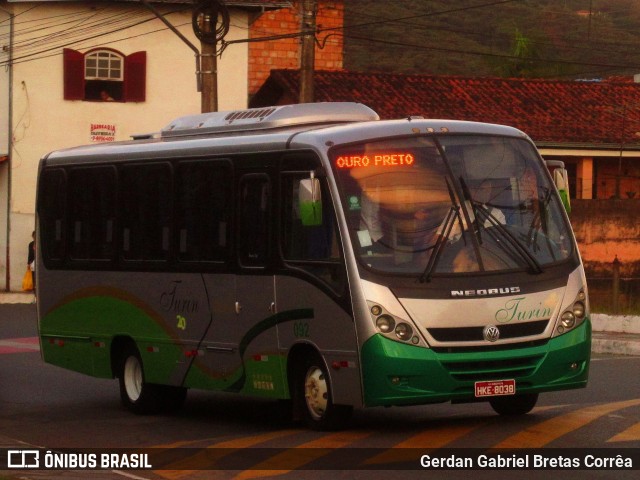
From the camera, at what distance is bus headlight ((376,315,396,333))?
12203mm

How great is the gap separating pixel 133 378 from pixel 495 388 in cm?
486

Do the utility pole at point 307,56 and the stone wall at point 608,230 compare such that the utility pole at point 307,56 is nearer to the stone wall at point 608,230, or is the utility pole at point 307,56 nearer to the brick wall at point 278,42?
the stone wall at point 608,230

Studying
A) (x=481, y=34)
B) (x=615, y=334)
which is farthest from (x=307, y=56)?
(x=481, y=34)

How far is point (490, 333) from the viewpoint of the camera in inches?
487

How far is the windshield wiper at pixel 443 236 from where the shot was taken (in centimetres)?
1238

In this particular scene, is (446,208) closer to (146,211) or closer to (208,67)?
(146,211)

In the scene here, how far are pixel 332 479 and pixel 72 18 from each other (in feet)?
107

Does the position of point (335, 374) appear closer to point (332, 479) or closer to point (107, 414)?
point (332, 479)

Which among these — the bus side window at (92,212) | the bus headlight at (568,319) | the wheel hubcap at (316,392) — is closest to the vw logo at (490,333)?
the bus headlight at (568,319)

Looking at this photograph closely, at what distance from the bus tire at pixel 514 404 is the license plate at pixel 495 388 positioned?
1.12 meters

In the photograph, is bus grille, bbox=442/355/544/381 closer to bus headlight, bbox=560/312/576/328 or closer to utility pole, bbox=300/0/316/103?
bus headlight, bbox=560/312/576/328

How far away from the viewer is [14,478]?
34.5ft

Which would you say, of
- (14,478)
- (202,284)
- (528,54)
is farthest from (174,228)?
(528,54)

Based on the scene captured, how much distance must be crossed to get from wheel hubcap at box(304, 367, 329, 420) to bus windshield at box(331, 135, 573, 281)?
1144mm
